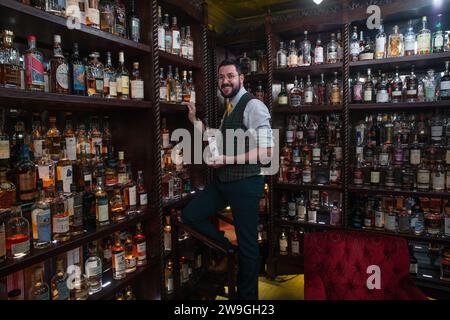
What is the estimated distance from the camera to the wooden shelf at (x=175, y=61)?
2003 millimetres

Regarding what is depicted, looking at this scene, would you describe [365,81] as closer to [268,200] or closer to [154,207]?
[268,200]

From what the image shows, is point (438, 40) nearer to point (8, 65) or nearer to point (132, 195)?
point (132, 195)

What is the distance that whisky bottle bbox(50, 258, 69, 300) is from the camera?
4.95 ft

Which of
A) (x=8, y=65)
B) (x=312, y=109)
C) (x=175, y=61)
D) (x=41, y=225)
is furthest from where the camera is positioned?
(x=312, y=109)

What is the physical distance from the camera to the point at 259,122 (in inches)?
69.9

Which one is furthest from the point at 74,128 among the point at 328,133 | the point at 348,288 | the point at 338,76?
the point at 338,76

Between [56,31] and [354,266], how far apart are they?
177cm

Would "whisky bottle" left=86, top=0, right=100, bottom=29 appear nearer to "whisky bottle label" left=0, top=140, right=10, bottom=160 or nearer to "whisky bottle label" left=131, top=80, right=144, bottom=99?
"whisky bottle label" left=131, top=80, right=144, bottom=99

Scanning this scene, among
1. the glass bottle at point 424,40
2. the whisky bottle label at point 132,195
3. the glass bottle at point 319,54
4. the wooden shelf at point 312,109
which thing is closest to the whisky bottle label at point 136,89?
the whisky bottle label at point 132,195

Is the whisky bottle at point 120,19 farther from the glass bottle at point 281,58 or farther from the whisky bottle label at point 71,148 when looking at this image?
the glass bottle at point 281,58

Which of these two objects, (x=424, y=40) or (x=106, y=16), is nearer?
(x=106, y=16)

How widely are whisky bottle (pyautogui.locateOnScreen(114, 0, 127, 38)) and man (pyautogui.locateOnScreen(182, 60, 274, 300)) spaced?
23.4 inches

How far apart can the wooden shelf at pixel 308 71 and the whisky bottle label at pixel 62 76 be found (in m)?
1.80

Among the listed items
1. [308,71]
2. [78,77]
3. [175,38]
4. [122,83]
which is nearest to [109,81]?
[122,83]
